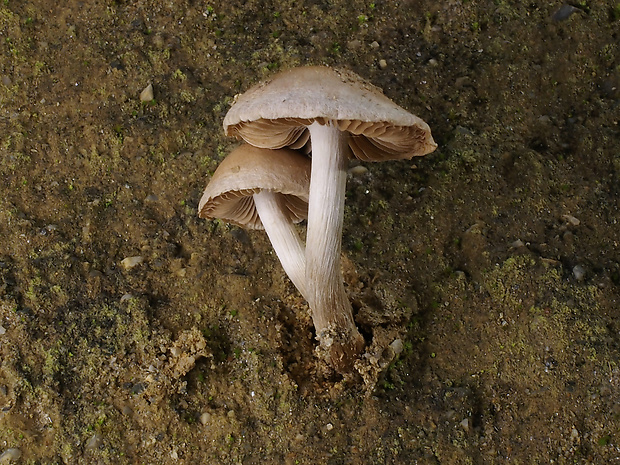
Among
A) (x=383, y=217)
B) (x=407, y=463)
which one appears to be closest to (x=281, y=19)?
(x=383, y=217)

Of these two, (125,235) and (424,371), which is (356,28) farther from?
(424,371)

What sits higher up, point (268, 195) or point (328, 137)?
point (328, 137)

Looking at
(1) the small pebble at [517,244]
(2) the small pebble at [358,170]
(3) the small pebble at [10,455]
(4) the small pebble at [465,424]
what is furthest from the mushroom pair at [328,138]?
(3) the small pebble at [10,455]

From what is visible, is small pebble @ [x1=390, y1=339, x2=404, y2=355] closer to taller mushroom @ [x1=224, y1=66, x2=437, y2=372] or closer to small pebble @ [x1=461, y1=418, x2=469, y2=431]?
taller mushroom @ [x1=224, y1=66, x2=437, y2=372]

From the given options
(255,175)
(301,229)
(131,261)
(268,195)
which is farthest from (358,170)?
(131,261)

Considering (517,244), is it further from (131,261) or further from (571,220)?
(131,261)

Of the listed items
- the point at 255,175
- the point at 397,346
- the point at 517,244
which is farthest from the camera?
the point at 517,244

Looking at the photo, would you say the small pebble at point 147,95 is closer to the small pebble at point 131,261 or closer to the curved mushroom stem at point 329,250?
the small pebble at point 131,261

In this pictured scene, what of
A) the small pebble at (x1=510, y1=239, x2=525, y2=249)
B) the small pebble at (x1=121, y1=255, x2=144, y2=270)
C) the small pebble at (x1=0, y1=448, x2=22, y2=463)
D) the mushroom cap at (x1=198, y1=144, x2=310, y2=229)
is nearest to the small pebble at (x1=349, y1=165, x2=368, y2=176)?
the mushroom cap at (x1=198, y1=144, x2=310, y2=229)
